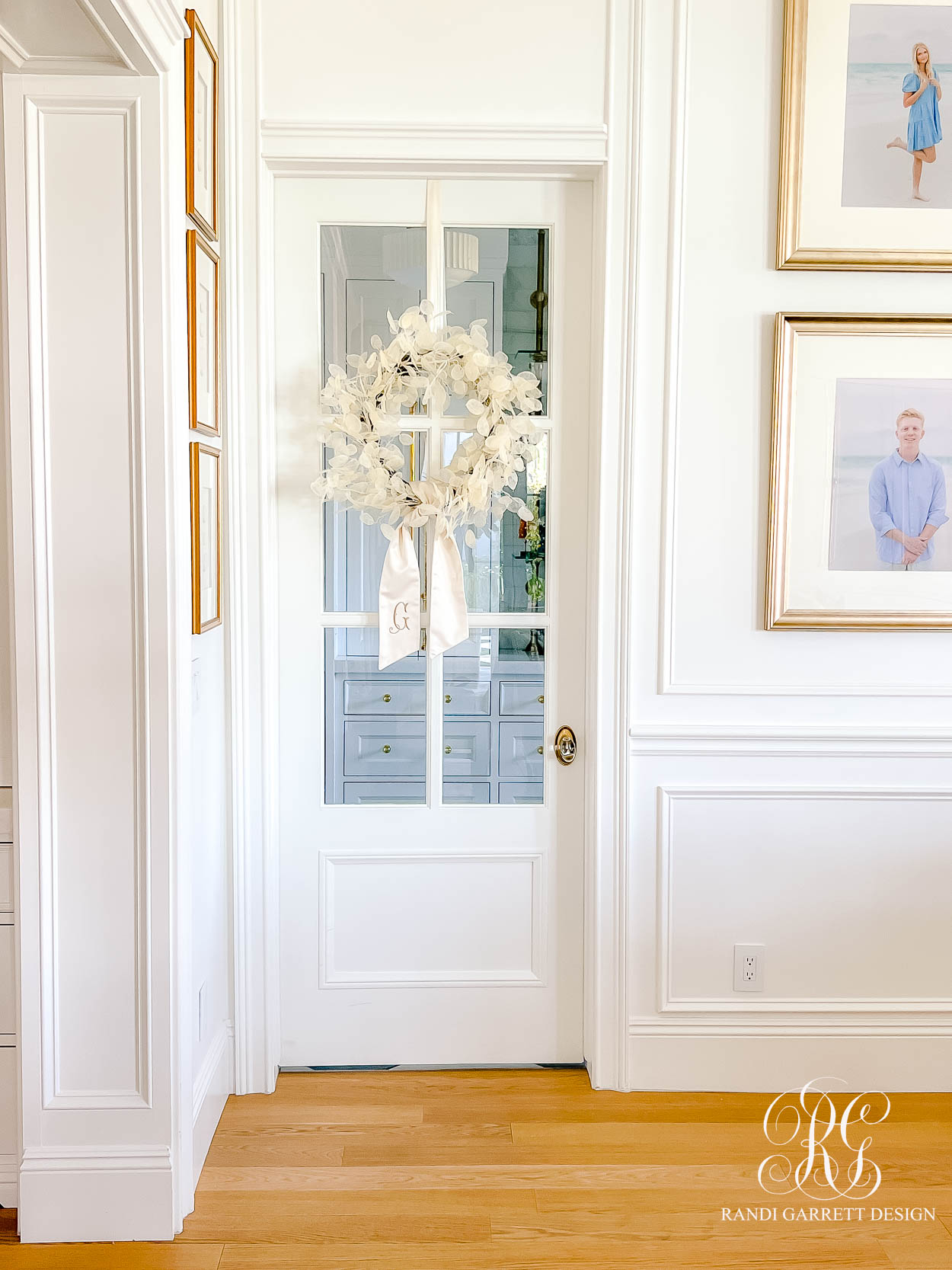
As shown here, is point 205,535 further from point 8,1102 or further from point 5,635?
point 8,1102

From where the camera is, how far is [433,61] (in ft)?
6.89

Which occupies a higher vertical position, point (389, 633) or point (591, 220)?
point (591, 220)

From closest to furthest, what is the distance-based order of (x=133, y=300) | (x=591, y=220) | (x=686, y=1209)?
(x=133, y=300) < (x=686, y=1209) < (x=591, y=220)

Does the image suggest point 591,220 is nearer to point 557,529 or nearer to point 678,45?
point 678,45

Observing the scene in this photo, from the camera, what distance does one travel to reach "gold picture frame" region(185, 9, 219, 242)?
178 cm

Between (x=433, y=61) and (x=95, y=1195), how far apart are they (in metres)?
2.44

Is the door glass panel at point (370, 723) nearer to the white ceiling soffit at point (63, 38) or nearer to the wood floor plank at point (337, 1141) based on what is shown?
the wood floor plank at point (337, 1141)

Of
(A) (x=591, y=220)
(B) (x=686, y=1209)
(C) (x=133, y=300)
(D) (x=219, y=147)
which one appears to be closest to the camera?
(C) (x=133, y=300)

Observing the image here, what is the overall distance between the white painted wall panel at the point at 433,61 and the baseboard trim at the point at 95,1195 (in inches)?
85.5

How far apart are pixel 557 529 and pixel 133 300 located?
1.07m

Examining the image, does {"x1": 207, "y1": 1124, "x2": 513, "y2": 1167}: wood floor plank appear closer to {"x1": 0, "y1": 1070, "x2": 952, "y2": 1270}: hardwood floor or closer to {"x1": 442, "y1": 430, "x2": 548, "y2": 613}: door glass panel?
{"x1": 0, "y1": 1070, "x2": 952, "y2": 1270}: hardwood floor

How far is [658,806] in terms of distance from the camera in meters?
2.25

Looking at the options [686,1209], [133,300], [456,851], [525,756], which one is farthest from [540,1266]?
[133,300]

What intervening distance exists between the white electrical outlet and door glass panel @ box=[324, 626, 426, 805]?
2.79 feet
